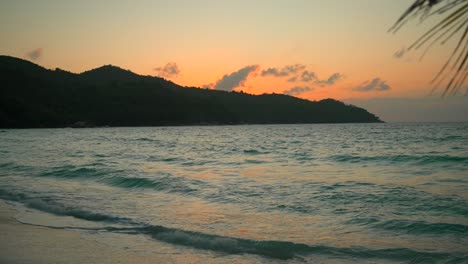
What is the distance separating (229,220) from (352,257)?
3222 millimetres

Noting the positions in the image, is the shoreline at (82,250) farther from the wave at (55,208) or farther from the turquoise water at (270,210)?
the wave at (55,208)

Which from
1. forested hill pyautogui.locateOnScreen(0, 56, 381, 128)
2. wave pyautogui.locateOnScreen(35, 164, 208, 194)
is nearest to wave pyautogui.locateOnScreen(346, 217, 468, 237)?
wave pyautogui.locateOnScreen(35, 164, 208, 194)

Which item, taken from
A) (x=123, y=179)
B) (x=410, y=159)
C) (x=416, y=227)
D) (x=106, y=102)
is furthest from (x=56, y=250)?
(x=106, y=102)

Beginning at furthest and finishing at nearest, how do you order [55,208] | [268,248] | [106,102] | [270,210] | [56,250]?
1. [106,102]
2. [55,208]
3. [270,210]
4. [268,248]
5. [56,250]

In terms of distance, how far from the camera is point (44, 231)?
799cm

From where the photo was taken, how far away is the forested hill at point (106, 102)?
131m

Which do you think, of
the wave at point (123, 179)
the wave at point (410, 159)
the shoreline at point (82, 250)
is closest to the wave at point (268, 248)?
the shoreline at point (82, 250)

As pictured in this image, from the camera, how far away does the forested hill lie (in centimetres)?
13125

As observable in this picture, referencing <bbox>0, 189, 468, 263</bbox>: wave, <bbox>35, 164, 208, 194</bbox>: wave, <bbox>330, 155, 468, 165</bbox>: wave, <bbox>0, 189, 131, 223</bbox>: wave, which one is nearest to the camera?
<bbox>0, 189, 468, 263</bbox>: wave

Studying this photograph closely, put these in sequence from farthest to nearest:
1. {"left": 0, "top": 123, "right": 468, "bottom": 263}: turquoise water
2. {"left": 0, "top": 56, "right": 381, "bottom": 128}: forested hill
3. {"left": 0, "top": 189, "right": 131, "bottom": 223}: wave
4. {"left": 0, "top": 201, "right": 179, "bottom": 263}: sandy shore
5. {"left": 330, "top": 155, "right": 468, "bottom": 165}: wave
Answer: {"left": 0, "top": 56, "right": 381, "bottom": 128}: forested hill → {"left": 330, "top": 155, "right": 468, "bottom": 165}: wave → {"left": 0, "top": 189, "right": 131, "bottom": 223}: wave → {"left": 0, "top": 123, "right": 468, "bottom": 263}: turquoise water → {"left": 0, "top": 201, "right": 179, "bottom": 263}: sandy shore

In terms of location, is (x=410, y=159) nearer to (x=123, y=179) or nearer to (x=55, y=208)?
(x=123, y=179)

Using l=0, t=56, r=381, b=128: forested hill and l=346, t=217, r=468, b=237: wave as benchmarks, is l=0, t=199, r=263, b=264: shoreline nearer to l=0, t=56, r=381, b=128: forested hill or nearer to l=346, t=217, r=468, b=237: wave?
l=346, t=217, r=468, b=237: wave

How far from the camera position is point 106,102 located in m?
154

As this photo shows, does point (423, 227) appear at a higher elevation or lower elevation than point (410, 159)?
lower
